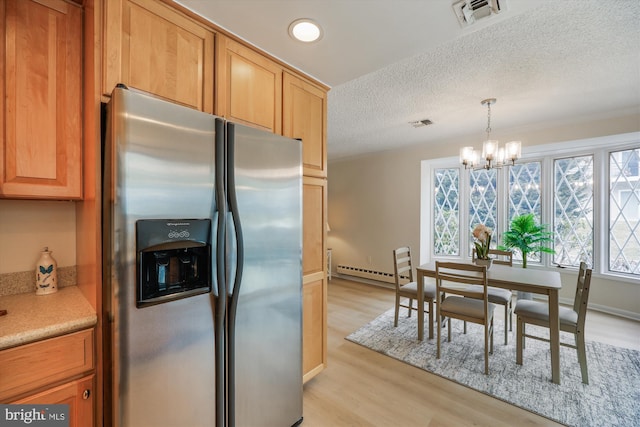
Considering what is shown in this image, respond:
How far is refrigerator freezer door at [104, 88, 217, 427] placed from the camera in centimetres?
100

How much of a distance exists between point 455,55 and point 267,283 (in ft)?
6.91

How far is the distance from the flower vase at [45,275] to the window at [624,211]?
5.75m

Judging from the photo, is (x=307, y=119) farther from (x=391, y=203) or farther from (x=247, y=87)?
(x=391, y=203)

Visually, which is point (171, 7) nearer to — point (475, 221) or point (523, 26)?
point (523, 26)

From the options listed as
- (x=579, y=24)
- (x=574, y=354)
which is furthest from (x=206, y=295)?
(x=574, y=354)

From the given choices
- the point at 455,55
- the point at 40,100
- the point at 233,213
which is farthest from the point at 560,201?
the point at 40,100

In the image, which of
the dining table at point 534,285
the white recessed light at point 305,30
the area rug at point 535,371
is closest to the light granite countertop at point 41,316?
the white recessed light at point 305,30

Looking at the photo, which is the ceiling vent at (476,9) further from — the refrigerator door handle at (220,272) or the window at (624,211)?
the window at (624,211)

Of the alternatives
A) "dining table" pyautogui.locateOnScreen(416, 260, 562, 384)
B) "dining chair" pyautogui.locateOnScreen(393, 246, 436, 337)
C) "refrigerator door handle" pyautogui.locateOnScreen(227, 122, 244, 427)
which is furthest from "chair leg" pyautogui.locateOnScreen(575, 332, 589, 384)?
"refrigerator door handle" pyautogui.locateOnScreen(227, 122, 244, 427)

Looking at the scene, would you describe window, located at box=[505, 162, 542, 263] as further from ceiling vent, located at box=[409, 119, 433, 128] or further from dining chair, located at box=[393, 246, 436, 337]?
dining chair, located at box=[393, 246, 436, 337]

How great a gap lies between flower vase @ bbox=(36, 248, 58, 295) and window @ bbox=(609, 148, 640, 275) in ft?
18.9

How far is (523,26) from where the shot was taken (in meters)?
1.74

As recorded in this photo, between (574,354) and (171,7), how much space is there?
409 centimetres

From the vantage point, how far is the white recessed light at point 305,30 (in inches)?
57.4
